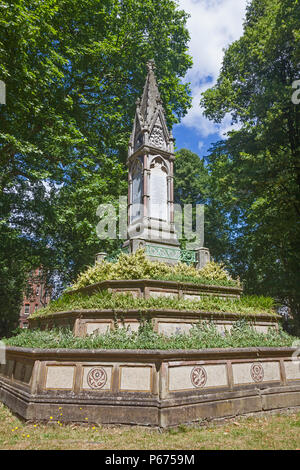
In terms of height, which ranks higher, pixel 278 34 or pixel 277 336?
pixel 278 34

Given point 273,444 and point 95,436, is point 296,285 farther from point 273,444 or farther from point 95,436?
point 95,436

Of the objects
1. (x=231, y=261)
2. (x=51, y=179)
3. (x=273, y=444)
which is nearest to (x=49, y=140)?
(x=51, y=179)

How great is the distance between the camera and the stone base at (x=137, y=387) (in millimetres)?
6359

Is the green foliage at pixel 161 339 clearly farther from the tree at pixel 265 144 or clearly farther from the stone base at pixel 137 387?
the tree at pixel 265 144

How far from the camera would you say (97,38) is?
21.8m

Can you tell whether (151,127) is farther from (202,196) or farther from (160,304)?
(202,196)

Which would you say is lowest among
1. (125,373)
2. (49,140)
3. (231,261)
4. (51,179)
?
(125,373)

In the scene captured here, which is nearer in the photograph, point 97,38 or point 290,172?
point 290,172

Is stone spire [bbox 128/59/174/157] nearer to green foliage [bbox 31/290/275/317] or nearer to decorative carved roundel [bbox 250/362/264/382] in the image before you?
green foliage [bbox 31/290/275/317]

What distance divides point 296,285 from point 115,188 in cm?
1328

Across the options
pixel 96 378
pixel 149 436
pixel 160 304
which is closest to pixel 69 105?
pixel 160 304

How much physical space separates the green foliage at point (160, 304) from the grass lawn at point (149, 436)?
9.69 ft

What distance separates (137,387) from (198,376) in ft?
4.55

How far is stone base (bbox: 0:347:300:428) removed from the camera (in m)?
6.36
